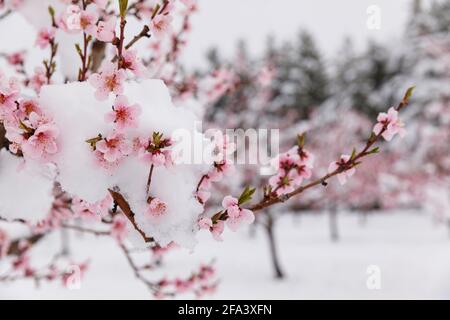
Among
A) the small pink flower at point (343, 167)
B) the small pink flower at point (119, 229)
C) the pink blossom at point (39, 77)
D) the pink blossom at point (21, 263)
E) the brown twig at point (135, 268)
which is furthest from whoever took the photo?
the pink blossom at point (21, 263)

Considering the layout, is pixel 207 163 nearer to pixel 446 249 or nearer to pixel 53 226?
pixel 53 226

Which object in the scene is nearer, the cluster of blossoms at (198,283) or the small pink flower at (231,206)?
the small pink flower at (231,206)

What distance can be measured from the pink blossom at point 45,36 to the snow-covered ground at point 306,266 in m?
5.09

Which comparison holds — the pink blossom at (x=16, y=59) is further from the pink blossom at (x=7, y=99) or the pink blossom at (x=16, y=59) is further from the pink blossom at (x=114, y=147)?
the pink blossom at (x=114, y=147)

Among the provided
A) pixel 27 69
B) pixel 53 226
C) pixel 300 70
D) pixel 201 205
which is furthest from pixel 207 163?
pixel 300 70

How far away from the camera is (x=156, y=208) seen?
4.64 feet

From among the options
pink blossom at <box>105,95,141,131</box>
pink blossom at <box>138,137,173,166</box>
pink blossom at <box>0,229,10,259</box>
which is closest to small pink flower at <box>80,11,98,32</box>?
pink blossom at <box>105,95,141,131</box>

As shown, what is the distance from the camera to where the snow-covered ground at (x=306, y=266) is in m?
9.05

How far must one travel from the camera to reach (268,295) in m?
9.16

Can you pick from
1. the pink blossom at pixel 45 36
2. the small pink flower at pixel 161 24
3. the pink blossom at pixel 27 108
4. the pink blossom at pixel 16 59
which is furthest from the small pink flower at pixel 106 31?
the pink blossom at pixel 16 59

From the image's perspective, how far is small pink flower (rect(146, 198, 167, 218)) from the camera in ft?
4.54

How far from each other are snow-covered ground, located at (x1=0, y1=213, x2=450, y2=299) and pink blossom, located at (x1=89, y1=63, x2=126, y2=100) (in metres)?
5.71

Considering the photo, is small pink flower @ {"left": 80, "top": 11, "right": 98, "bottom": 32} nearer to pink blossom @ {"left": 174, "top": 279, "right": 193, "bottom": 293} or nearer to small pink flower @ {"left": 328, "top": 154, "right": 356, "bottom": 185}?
small pink flower @ {"left": 328, "top": 154, "right": 356, "bottom": 185}
